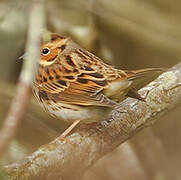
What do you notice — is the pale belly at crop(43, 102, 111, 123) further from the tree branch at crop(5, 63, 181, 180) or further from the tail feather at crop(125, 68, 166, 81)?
the tail feather at crop(125, 68, 166, 81)

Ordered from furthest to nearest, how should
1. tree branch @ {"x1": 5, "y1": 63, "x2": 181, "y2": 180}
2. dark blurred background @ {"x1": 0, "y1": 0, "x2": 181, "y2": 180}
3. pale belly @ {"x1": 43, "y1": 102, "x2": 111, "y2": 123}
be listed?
dark blurred background @ {"x1": 0, "y1": 0, "x2": 181, "y2": 180}, pale belly @ {"x1": 43, "y1": 102, "x2": 111, "y2": 123}, tree branch @ {"x1": 5, "y1": 63, "x2": 181, "y2": 180}

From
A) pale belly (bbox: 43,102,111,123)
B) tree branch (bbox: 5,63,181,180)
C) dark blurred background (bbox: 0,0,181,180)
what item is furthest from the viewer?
dark blurred background (bbox: 0,0,181,180)

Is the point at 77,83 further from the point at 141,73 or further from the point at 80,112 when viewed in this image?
the point at 141,73

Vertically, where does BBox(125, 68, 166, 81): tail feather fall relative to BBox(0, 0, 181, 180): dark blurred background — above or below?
above

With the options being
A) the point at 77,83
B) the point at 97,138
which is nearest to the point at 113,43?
the point at 77,83

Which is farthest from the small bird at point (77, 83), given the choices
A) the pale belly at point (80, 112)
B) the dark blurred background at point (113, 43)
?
the dark blurred background at point (113, 43)

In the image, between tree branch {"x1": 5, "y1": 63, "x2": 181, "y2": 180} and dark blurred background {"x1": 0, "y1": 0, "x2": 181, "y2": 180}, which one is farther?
dark blurred background {"x1": 0, "y1": 0, "x2": 181, "y2": 180}

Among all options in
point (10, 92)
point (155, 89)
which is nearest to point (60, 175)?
point (155, 89)

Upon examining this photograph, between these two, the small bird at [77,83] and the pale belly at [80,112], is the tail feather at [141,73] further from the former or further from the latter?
the pale belly at [80,112]

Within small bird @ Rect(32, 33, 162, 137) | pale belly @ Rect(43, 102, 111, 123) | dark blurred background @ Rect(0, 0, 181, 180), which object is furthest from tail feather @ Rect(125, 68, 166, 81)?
dark blurred background @ Rect(0, 0, 181, 180)
